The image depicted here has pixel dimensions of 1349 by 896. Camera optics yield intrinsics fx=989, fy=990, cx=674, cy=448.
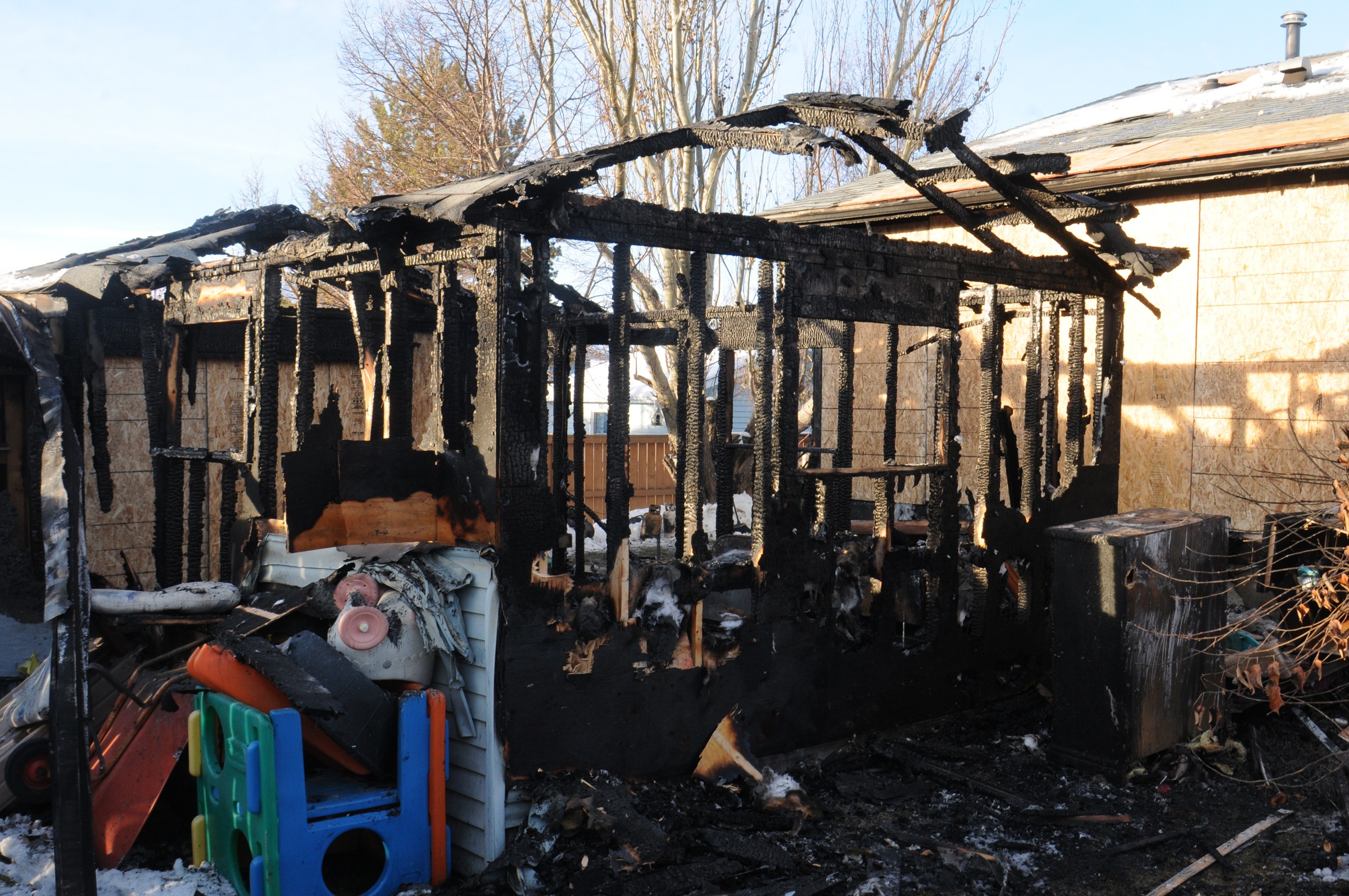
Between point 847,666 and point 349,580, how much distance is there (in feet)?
9.64

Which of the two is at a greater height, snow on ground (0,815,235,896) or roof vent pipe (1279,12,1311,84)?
roof vent pipe (1279,12,1311,84)

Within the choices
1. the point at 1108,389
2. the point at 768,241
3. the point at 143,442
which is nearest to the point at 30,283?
the point at 143,442

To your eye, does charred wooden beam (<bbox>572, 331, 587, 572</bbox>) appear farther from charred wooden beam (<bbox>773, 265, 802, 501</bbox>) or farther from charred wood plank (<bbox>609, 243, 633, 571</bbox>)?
charred wood plank (<bbox>609, 243, 633, 571</bbox>)

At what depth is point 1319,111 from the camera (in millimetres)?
8555

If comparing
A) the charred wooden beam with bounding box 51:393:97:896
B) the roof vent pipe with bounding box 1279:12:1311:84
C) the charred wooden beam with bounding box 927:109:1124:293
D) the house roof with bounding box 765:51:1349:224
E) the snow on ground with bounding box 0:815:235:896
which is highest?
the roof vent pipe with bounding box 1279:12:1311:84

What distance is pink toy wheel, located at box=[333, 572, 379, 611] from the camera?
4.52m

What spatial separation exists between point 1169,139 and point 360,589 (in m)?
7.97

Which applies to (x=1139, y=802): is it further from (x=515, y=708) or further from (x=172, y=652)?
(x=172, y=652)

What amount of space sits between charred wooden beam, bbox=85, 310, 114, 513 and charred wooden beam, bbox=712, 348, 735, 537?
4594 mm

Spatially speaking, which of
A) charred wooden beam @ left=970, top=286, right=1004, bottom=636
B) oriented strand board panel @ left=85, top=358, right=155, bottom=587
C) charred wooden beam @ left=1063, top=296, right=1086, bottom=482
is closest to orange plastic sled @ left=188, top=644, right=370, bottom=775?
charred wooden beam @ left=970, top=286, right=1004, bottom=636

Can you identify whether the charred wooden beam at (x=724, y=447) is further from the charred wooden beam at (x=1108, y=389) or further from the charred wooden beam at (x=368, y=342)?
the charred wooden beam at (x=1108, y=389)

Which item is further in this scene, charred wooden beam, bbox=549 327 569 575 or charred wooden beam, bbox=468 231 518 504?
charred wooden beam, bbox=549 327 569 575

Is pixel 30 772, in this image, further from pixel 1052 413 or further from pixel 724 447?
pixel 1052 413

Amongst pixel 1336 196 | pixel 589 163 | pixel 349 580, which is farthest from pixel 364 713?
pixel 1336 196
